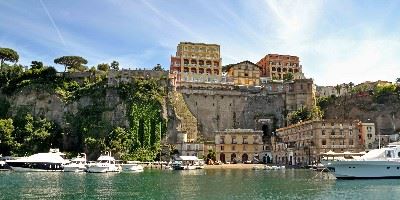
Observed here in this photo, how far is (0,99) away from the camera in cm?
9769

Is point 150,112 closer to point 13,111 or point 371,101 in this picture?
point 13,111

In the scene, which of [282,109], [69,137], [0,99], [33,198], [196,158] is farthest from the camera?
[282,109]

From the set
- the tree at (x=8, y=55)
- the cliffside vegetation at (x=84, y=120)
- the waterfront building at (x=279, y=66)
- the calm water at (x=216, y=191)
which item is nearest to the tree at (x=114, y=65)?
the cliffside vegetation at (x=84, y=120)

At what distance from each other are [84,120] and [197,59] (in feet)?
115

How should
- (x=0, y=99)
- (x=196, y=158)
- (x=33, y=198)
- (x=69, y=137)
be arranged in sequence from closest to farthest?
(x=33, y=198)
(x=196, y=158)
(x=69, y=137)
(x=0, y=99)

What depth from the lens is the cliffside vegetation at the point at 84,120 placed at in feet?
284

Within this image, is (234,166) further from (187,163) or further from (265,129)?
(265,129)

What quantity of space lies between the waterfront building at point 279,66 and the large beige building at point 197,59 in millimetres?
16438

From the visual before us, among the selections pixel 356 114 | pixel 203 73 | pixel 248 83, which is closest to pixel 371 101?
pixel 356 114

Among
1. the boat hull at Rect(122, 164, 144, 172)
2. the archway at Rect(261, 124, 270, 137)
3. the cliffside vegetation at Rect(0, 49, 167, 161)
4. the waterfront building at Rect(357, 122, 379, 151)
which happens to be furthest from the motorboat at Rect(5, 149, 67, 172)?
the waterfront building at Rect(357, 122, 379, 151)

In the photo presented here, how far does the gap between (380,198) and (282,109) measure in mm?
70470

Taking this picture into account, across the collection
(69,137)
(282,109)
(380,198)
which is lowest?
(380,198)

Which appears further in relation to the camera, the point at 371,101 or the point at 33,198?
the point at 371,101

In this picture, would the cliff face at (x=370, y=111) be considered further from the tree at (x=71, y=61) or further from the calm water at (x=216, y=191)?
the tree at (x=71, y=61)
